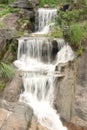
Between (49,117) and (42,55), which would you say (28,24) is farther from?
(49,117)

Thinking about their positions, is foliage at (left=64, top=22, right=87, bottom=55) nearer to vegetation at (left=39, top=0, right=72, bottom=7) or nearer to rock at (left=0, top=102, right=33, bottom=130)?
rock at (left=0, top=102, right=33, bottom=130)

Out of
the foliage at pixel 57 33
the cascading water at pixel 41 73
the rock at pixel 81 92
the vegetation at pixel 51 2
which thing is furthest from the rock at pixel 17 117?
the vegetation at pixel 51 2

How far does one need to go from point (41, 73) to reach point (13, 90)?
1277 millimetres

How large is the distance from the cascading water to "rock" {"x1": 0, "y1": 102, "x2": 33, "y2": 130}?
0.57 m

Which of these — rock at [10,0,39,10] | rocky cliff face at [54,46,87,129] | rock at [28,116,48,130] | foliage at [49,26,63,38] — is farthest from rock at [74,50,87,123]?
rock at [10,0,39,10]

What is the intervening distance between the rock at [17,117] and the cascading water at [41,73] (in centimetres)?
57

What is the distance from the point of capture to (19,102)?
9195mm

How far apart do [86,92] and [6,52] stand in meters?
4.11

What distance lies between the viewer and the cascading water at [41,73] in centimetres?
936

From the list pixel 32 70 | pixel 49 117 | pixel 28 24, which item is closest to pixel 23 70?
pixel 32 70

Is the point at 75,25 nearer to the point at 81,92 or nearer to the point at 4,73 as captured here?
the point at 81,92

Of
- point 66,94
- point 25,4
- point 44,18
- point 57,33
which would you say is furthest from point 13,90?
point 25,4

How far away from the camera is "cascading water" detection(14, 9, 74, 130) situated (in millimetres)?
9357

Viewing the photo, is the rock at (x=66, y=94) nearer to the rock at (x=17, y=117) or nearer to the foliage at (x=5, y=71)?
the rock at (x=17, y=117)
